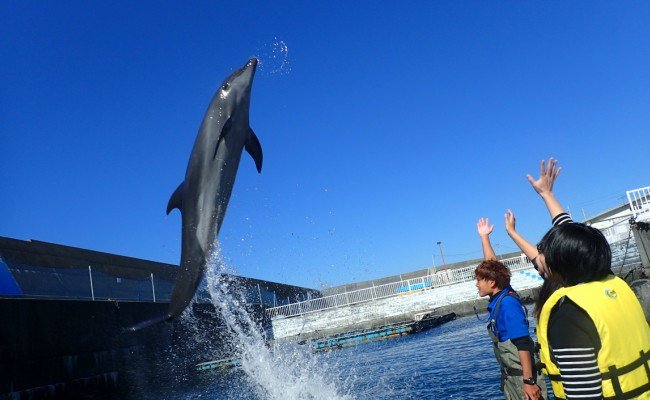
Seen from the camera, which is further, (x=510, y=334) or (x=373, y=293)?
(x=373, y=293)

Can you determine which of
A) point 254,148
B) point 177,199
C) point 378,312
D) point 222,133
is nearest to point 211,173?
point 222,133

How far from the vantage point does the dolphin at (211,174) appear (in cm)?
651

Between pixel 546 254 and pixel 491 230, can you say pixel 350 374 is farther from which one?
pixel 546 254

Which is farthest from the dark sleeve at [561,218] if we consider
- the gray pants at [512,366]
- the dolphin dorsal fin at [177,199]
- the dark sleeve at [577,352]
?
the dolphin dorsal fin at [177,199]

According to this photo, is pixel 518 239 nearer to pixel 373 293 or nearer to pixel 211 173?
pixel 211 173

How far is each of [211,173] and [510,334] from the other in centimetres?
401

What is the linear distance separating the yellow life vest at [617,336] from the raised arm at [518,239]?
52.8 inches

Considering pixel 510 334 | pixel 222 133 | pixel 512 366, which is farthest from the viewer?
pixel 222 133

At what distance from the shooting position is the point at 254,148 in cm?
713

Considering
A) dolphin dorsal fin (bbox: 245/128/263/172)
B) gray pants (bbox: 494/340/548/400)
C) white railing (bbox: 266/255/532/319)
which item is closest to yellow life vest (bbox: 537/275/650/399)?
gray pants (bbox: 494/340/548/400)

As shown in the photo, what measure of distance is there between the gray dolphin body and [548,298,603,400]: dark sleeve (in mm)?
5024

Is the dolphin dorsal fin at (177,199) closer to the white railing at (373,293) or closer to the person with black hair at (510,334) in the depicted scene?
the person with black hair at (510,334)

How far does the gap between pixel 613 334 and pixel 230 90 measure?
5.61m

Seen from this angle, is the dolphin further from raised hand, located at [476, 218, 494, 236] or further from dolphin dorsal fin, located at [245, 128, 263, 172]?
raised hand, located at [476, 218, 494, 236]
